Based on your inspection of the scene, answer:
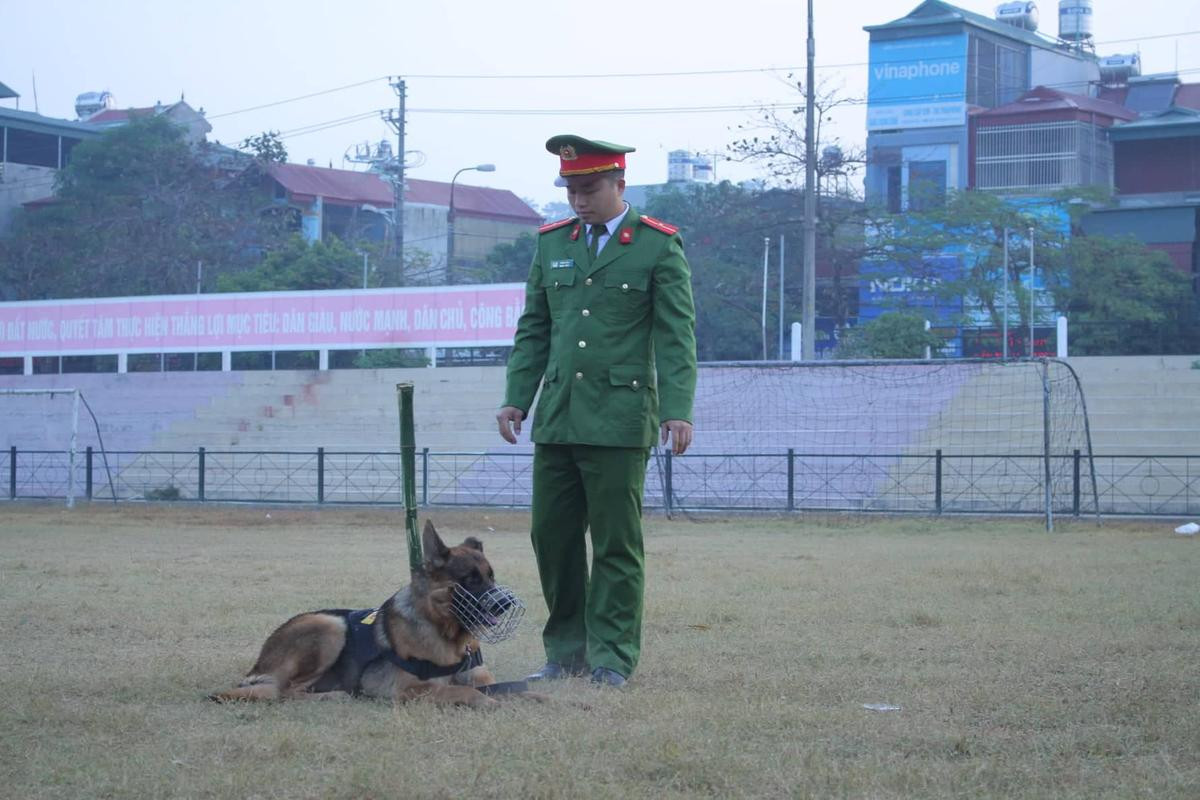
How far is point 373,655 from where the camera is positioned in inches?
179

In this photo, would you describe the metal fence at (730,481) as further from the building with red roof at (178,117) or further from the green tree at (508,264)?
the building with red roof at (178,117)

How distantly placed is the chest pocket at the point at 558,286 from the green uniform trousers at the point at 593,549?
0.53 meters

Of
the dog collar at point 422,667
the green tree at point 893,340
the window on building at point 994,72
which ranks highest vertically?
the window on building at point 994,72

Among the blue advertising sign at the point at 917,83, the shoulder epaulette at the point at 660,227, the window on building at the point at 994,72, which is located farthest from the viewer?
the window on building at the point at 994,72

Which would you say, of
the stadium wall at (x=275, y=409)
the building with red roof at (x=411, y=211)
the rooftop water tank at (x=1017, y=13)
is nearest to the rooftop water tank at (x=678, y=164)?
the building with red roof at (x=411, y=211)

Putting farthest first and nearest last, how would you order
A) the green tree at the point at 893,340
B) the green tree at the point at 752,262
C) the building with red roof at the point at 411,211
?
1. the building with red roof at the point at 411,211
2. the green tree at the point at 752,262
3. the green tree at the point at 893,340

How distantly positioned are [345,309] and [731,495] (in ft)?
35.3

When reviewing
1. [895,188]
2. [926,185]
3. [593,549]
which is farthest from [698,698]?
[895,188]

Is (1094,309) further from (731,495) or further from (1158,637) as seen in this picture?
(1158,637)

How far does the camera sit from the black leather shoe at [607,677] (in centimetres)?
467

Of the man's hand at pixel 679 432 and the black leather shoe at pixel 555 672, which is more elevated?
the man's hand at pixel 679 432

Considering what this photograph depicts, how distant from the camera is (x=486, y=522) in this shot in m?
17.5

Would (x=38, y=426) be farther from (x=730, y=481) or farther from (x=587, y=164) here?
(x=587, y=164)

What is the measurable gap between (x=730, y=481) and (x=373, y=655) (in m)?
15.5
